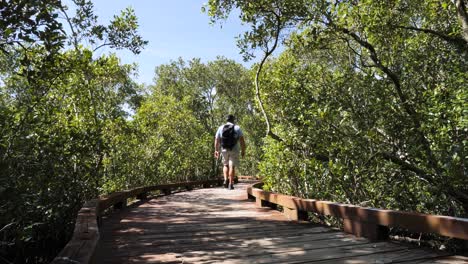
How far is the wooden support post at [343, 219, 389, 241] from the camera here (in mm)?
3807

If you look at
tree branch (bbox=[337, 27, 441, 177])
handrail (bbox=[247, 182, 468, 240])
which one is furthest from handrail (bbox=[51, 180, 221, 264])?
tree branch (bbox=[337, 27, 441, 177])

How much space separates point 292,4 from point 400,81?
7.87 ft

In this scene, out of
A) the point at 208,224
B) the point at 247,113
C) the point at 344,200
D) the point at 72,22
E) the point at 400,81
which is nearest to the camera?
the point at 208,224

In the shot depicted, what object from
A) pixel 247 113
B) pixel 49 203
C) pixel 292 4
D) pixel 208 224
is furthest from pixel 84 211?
pixel 247 113

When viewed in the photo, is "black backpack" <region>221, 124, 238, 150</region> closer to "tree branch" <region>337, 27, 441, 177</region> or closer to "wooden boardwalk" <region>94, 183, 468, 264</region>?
"wooden boardwalk" <region>94, 183, 468, 264</region>

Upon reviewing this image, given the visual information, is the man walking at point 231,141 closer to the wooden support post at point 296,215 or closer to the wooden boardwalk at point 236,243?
the wooden boardwalk at point 236,243

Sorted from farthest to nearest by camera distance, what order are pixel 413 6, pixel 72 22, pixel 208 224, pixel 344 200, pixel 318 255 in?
pixel 413 6, pixel 72 22, pixel 344 200, pixel 208 224, pixel 318 255

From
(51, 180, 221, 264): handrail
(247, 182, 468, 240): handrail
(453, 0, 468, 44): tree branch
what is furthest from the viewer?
(453, 0, 468, 44): tree branch

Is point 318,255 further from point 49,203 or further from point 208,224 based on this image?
point 49,203

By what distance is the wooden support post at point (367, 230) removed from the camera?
12.5 ft

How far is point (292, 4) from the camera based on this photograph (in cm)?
684

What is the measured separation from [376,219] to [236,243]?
1477 millimetres

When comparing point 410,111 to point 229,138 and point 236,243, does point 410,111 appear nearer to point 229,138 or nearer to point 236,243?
point 236,243

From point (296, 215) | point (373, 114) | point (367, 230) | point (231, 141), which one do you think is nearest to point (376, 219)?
point (367, 230)
